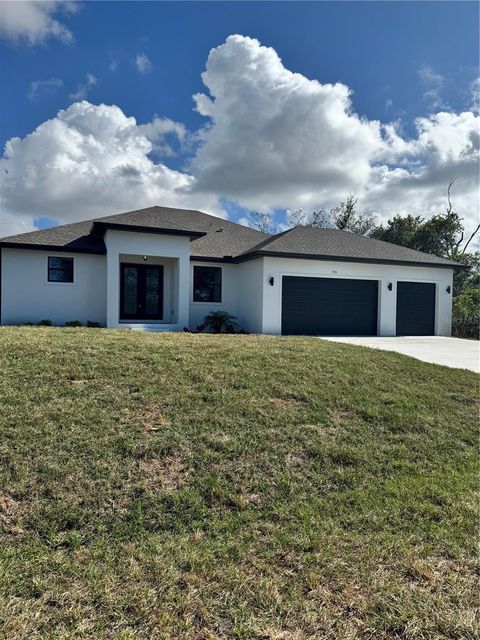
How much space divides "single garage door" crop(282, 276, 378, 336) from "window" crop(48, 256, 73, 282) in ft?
27.2

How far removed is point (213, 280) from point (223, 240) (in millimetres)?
2466

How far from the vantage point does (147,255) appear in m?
15.4

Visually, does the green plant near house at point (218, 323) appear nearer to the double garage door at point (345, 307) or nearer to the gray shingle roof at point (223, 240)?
the double garage door at point (345, 307)

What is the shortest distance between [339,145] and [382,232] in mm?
15683

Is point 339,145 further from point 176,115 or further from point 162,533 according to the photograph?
point 162,533

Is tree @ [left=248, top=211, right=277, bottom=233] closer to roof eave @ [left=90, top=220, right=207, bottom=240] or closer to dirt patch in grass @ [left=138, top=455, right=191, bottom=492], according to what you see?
roof eave @ [left=90, top=220, right=207, bottom=240]

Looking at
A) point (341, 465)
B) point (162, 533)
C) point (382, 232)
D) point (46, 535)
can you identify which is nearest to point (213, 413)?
point (341, 465)

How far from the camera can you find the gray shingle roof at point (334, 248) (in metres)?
16.3

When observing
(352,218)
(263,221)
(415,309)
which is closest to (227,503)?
(415,309)

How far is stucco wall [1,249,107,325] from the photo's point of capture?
1524cm

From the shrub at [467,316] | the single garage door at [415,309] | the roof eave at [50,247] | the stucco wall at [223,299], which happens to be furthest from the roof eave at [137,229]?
the shrub at [467,316]

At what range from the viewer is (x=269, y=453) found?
4.44 m

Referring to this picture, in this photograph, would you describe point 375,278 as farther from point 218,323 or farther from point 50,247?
point 50,247

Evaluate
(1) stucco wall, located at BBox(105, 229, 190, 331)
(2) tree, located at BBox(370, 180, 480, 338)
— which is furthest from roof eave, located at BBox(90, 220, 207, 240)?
(2) tree, located at BBox(370, 180, 480, 338)
